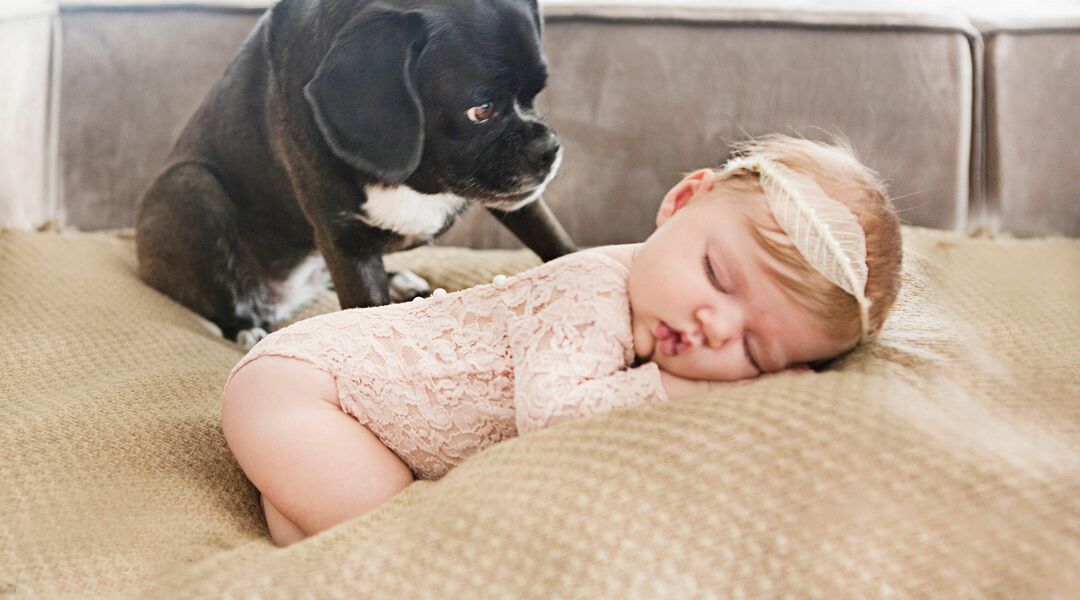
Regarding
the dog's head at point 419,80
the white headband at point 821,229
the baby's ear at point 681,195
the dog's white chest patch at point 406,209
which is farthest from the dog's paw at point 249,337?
the white headband at point 821,229

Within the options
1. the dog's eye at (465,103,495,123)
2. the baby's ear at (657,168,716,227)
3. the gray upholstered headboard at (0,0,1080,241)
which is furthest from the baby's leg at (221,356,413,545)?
the gray upholstered headboard at (0,0,1080,241)

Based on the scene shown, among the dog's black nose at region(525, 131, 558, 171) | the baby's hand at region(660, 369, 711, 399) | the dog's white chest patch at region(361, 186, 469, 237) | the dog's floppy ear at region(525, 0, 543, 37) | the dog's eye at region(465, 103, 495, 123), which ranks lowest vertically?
the dog's white chest patch at region(361, 186, 469, 237)

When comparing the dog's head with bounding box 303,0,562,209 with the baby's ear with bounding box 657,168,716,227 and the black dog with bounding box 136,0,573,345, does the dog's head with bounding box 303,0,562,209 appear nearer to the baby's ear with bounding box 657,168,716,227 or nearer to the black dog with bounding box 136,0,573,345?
the black dog with bounding box 136,0,573,345

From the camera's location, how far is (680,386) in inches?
33.8

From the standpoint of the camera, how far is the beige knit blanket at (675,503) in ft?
1.99

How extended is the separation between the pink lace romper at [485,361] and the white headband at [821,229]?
0.56 ft

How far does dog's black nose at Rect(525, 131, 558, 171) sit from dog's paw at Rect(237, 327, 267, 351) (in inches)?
22.3

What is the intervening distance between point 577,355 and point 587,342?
0.06 ft

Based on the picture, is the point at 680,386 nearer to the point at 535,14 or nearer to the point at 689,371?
the point at 689,371

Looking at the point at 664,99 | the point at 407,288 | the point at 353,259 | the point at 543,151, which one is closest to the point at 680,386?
the point at 543,151

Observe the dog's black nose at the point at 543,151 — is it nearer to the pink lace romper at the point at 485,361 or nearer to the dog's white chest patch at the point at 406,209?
the dog's white chest patch at the point at 406,209

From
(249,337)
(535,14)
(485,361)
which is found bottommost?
(249,337)

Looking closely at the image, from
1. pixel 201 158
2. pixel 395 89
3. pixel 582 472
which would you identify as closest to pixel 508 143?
pixel 395 89

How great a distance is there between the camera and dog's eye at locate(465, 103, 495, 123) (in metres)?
1.27
